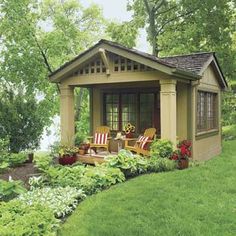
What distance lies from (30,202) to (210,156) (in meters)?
8.23

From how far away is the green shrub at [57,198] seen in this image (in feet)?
20.0

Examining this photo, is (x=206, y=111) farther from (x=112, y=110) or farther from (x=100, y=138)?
(x=100, y=138)

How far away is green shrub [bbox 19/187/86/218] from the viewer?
20.0ft

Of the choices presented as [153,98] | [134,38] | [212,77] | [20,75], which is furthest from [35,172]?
[134,38]

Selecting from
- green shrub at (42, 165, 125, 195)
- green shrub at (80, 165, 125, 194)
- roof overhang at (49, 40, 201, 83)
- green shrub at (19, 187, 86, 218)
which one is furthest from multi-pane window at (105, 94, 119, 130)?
green shrub at (19, 187, 86, 218)

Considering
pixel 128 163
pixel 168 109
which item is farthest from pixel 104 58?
pixel 128 163

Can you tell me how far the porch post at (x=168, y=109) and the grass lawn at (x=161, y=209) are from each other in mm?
1627

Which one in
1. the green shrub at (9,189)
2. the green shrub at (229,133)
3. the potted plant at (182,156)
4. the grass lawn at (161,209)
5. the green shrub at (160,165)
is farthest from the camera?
the green shrub at (229,133)

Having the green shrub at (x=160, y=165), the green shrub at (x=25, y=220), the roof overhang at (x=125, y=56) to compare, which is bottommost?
the green shrub at (x=25, y=220)

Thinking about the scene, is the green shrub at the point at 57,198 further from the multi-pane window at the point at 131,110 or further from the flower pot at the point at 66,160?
the multi-pane window at the point at 131,110

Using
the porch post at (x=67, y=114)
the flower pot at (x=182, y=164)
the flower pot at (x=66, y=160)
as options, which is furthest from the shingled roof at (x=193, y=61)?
the flower pot at (x=66, y=160)

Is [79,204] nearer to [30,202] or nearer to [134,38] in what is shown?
[30,202]

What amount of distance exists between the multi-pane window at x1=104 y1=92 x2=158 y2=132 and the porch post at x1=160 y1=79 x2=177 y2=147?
88.8 inches

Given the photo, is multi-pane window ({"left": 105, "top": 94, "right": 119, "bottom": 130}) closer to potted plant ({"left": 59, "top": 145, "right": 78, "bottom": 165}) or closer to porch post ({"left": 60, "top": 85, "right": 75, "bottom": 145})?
porch post ({"left": 60, "top": 85, "right": 75, "bottom": 145})
